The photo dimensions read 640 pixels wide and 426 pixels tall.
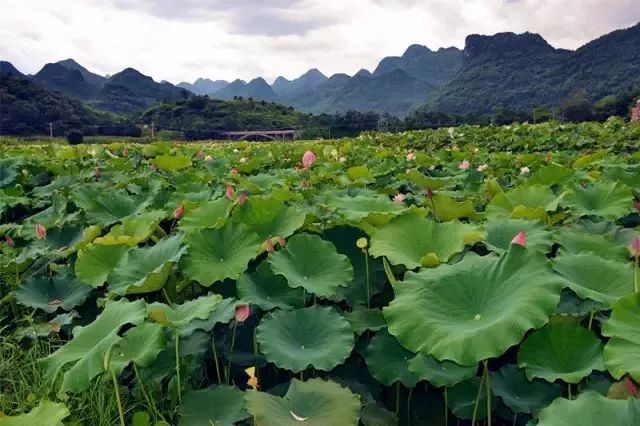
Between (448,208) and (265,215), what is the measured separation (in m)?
0.62

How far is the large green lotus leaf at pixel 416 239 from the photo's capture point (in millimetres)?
1404

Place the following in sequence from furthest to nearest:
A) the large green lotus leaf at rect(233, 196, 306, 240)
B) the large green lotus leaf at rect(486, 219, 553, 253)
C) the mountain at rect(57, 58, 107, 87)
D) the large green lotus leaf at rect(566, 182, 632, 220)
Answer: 1. the mountain at rect(57, 58, 107, 87)
2. the large green lotus leaf at rect(566, 182, 632, 220)
3. the large green lotus leaf at rect(233, 196, 306, 240)
4. the large green lotus leaf at rect(486, 219, 553, 253)

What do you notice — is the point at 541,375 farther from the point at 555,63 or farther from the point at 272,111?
the point at 555,63

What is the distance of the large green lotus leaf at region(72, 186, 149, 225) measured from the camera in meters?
2.31

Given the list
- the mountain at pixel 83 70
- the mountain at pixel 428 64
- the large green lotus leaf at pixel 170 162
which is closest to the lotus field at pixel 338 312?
the large green lotus leaf at pixel 170 162

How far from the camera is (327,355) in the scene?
1196 mm

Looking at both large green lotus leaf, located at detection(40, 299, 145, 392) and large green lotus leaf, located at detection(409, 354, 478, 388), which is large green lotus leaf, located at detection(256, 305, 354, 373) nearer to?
large green lotus leaf, located at detection(409, 354, 478, 388)

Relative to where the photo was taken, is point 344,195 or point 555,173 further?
point 555,173

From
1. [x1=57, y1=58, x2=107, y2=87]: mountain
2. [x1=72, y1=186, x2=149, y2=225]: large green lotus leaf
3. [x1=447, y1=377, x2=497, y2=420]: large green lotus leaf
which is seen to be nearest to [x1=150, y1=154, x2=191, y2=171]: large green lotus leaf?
[x1=72, y1=186, x2=149, y2=225]: large green lotus leaf

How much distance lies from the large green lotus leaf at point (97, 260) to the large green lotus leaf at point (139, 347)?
1.79ft

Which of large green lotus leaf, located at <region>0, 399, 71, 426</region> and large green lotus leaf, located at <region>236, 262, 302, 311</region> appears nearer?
large green lotus leaf, located at <region>0, 399, 71, 426</region>

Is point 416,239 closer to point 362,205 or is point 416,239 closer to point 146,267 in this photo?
point 362,205

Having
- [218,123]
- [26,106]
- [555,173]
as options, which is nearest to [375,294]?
[555,173]

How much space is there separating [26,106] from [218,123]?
16.2 metres
